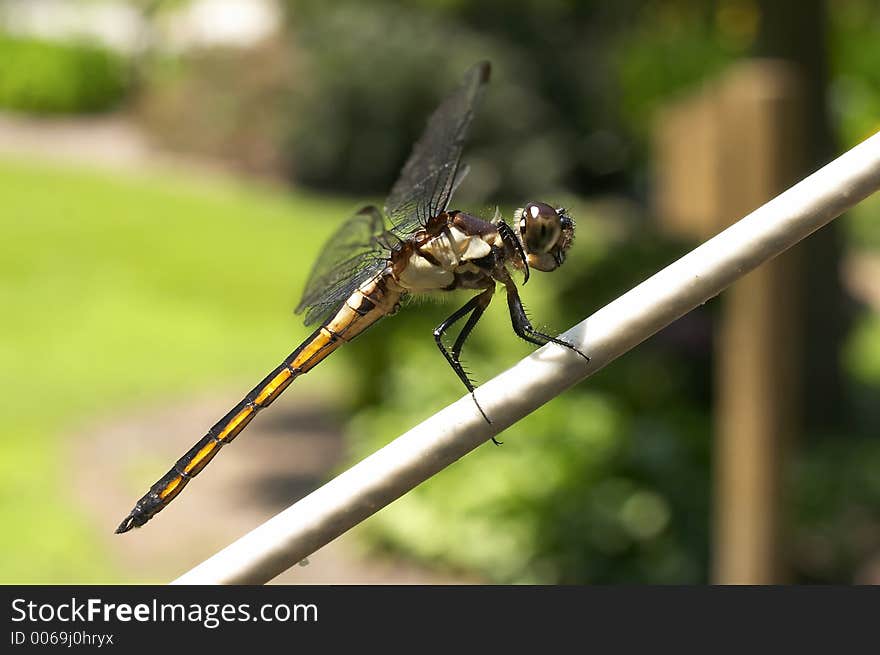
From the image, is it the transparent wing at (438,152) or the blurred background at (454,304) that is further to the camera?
the blurred background at (454,304)

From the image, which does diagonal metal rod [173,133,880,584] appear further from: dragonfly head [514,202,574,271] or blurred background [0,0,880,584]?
blurred background [0,0,880,584]

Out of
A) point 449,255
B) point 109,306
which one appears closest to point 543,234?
point 449,255

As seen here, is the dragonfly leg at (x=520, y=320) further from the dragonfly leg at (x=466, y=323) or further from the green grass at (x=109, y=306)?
the green grass at (x=109, y=306)

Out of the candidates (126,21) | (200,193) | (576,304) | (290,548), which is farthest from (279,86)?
(290,548)

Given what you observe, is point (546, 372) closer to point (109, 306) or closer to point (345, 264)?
point (345, 264)

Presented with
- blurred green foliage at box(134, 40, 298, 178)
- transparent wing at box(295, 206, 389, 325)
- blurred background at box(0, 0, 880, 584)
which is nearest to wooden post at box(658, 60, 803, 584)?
blurred background at box(0, 0, 880, 584)

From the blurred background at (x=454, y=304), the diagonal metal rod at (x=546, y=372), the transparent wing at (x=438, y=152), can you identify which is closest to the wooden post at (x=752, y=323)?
the blurred background at (x=454, y=304)
